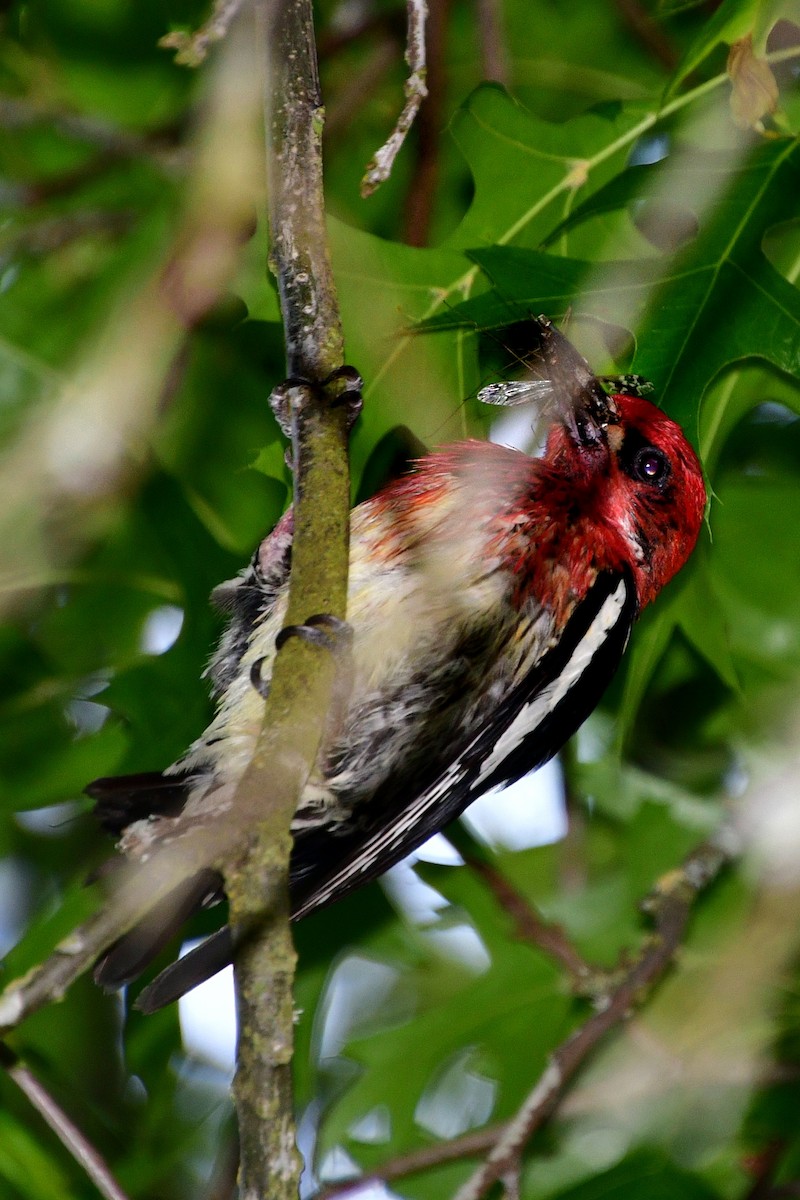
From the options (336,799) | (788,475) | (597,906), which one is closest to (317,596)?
(336,799)

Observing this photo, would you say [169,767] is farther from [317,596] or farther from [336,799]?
[317,596]

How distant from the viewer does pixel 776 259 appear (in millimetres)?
2887

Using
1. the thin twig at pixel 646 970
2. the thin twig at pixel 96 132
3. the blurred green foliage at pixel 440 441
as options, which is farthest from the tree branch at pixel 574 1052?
the thin twig at pixel 96 132

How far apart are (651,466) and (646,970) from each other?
1421 millimetres

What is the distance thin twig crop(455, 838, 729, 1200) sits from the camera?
9.75 ft

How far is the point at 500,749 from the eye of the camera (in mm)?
3076

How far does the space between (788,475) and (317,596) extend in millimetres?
2047

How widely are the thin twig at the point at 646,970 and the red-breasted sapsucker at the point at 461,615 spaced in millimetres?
668

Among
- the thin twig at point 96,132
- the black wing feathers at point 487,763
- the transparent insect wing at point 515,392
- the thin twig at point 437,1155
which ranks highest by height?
the thin twig at point 96,132

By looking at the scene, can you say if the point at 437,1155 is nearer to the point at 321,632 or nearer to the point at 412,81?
the point at 321,632

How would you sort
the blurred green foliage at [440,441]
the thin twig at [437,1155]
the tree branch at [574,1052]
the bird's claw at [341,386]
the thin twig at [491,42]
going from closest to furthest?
1. the bird's claw at [341,386]
2. the blurred green foliage at [440,441]
3. the tree branch at [574,1052]
4. the thin twig at [437,1155]
5. the thin twig at [491,42]

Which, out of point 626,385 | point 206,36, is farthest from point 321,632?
point 626,385

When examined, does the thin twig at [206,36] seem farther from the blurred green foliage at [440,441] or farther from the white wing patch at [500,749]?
the white wing patch at [500,749]

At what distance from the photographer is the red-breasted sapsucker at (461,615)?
2801 mm
